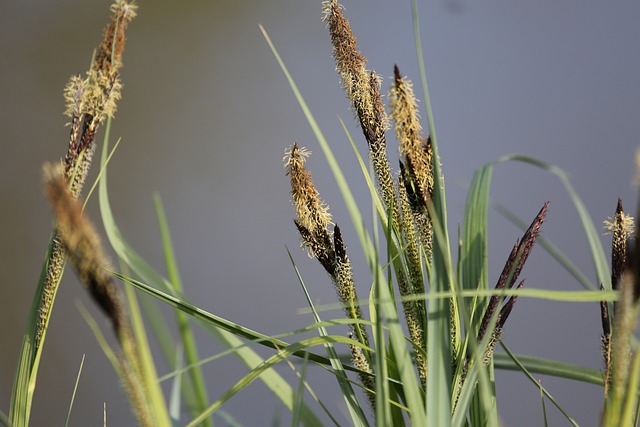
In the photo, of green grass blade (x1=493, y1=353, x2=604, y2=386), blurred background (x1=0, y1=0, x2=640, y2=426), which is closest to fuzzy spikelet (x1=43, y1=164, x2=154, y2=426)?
green grass blade (x1=493, y1=353, x2=604, y2=386)

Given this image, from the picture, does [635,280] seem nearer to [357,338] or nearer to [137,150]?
[357,338]

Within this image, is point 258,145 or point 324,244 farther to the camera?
point 258,145

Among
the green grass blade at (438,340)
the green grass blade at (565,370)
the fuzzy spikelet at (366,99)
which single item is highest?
the fuzzy spikelet at (366,99)

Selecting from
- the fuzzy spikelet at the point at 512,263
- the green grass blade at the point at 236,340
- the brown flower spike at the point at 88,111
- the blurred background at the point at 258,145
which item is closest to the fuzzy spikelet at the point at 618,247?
the fuzzy spikelet at the point at 512,263

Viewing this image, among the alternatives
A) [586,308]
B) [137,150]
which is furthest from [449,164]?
[137,150]

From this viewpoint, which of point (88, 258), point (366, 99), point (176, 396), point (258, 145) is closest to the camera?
point (88, 258)

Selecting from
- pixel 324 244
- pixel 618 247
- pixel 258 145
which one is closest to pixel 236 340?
pixel 324 244

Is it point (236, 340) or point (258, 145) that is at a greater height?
point (258, 145)

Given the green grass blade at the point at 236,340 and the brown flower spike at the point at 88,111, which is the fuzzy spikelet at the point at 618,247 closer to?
the green grass blade at the point at 236,340

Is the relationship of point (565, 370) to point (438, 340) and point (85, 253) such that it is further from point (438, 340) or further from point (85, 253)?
point (85, 253)
